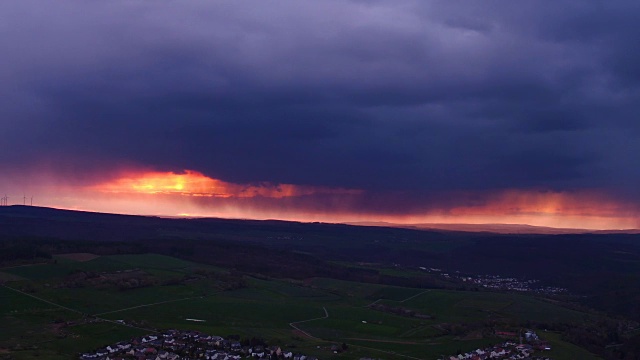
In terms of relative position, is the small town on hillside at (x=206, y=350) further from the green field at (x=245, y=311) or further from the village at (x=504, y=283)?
the village at (x=504, y=283)

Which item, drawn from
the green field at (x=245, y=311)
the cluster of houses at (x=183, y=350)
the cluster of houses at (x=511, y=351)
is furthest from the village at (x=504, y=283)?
the cluster of houses at (x=183, y=350)

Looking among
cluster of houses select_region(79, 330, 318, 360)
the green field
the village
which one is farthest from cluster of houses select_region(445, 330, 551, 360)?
the village

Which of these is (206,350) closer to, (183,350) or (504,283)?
(183,350)

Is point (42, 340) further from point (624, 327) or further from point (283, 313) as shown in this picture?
point (624, 327)

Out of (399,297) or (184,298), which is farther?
(399,297)

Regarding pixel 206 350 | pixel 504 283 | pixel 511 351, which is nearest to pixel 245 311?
pixel 206 350

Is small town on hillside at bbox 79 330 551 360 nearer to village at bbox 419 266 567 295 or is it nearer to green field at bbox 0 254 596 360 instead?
green field at bbox 0 254 596 360

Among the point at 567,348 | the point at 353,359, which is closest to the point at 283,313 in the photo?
the point at 353,359
